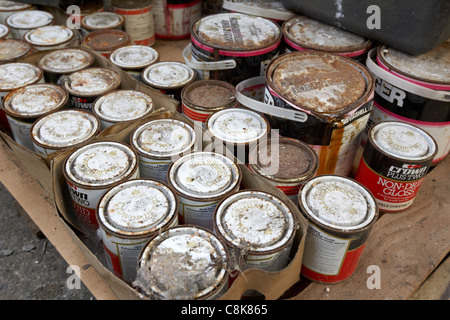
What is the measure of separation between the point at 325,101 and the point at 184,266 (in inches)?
33.6

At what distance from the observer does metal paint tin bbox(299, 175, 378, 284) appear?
3.78 feet

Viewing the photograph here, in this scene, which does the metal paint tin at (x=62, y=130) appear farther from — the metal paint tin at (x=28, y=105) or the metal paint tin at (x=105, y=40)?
the metal paint tin at (x=105, y=40)

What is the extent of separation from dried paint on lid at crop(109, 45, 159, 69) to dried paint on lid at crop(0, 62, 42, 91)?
0.36m

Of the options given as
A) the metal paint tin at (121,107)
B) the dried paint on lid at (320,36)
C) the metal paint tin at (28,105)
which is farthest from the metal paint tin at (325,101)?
the metal paint tin at (28,105)

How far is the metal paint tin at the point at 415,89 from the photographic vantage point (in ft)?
5.03

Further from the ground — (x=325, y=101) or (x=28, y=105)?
(x=325, y=101)

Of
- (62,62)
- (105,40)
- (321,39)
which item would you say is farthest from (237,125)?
(105,40)

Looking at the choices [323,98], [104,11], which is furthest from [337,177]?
[104,11]

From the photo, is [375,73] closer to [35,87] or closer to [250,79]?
[250,79]

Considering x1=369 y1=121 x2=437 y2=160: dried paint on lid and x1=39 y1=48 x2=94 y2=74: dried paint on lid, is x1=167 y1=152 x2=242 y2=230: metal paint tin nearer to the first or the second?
x1=369 y1=121 x2=437 y2=160: dried paint on lid

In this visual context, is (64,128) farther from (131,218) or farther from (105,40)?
(105,40)

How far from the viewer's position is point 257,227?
112 centimetres

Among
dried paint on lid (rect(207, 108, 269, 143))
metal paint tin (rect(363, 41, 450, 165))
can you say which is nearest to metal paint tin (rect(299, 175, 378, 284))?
dried paint on lid (rect(207, 108, 269, 143))
